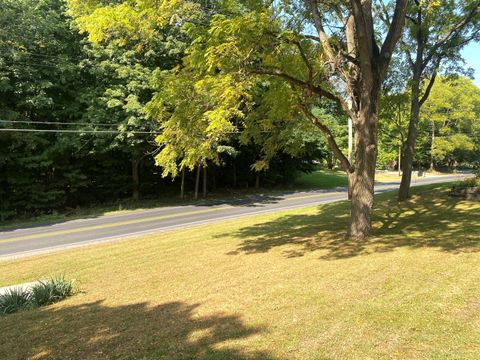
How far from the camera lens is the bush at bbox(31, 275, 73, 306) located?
616 centimetres

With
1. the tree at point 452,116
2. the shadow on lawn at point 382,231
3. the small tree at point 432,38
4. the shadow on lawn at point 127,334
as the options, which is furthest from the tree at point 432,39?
the tree at point 452,116

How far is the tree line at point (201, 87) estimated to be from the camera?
7.90m

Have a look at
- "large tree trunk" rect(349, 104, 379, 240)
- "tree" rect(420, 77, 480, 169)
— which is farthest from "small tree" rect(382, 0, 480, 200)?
"tree" rect(420, 77, 480, 169)

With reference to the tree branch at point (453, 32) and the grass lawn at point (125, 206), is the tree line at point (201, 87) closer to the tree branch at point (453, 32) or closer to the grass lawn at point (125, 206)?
the tree branch at point (453, 32)

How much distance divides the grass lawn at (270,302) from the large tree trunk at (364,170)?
46cm

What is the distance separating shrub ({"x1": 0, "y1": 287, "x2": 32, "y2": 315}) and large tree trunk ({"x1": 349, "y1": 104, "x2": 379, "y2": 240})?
700 centimetres

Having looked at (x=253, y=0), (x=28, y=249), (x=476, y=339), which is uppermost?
(x=253, y=0)

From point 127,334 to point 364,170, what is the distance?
6640 mm

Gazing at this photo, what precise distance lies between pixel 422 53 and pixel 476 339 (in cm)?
1512

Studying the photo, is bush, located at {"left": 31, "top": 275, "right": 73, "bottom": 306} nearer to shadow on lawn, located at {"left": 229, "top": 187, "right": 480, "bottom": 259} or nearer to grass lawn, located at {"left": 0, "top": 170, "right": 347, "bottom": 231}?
shadow on lawn, located at {"left": 229, "top": 187, "right": 480, "bottom": 259}

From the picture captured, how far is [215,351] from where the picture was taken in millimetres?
3646

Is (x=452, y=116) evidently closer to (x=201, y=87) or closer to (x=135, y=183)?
(x=135, y=183)

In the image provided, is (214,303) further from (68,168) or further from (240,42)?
(68,168)

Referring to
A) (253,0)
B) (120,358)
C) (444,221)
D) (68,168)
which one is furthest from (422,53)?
(68,168)
